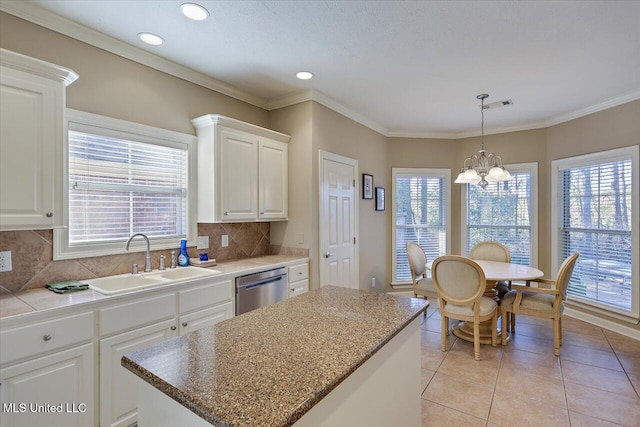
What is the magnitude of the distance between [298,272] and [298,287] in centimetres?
15

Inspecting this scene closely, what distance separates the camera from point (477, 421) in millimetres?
2135

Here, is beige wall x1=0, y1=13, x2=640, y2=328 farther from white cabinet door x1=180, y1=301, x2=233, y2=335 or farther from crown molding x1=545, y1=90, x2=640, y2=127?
white cabinet door x1=180, y1=301, x2=233, y2=335

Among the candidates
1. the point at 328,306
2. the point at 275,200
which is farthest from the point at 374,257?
the point at 328,306

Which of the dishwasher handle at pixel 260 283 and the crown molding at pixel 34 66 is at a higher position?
the crown molding at pixel 34 66

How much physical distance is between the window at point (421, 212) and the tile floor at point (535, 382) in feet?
5.68

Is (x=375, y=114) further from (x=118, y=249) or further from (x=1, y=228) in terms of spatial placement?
(x=1, y=228)

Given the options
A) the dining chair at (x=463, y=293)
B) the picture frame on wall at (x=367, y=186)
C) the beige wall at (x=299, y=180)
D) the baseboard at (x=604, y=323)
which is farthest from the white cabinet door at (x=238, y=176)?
the baseboard at (x=604, y=323)

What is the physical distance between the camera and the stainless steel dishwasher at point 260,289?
8.69 ft

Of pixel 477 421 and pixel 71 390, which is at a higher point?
pixel 71 390

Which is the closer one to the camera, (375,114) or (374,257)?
(375,114)

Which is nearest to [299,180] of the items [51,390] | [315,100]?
[315,100]

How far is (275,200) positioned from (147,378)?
8.34 ft

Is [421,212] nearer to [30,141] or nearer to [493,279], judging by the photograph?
[493,279]

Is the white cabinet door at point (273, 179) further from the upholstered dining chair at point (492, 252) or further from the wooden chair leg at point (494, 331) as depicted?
the upholstered dining chair at point (492, 252)
